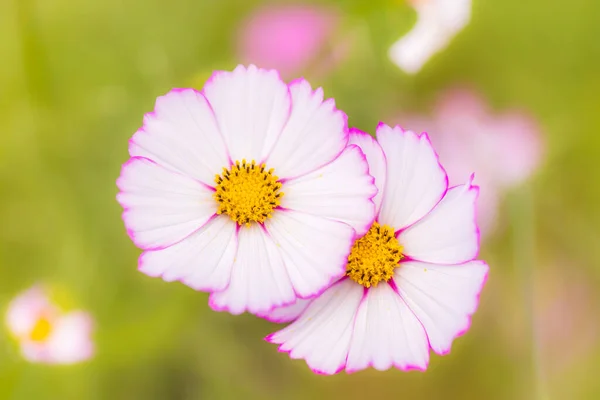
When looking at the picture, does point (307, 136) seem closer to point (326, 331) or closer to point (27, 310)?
point (326, 331)

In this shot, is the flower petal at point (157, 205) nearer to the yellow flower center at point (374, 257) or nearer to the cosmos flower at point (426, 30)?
the yellow flower center at point (374, 257)

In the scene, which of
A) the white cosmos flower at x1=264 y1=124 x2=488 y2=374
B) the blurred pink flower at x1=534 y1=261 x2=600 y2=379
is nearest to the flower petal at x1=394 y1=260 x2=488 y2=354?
the white cosmos flower at x1=264 y1=124 x2=488 y2=374

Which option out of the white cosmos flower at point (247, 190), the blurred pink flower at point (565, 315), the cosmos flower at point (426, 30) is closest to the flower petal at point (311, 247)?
the white cosmos flower at point (247, 190)

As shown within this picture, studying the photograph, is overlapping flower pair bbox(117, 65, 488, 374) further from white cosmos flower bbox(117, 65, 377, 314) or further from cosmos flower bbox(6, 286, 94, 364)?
cosmos flower bbox(6, 286, 94, 364)

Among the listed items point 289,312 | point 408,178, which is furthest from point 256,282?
point 408,178

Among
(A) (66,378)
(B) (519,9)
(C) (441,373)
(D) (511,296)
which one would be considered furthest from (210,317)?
(B) (519,9)

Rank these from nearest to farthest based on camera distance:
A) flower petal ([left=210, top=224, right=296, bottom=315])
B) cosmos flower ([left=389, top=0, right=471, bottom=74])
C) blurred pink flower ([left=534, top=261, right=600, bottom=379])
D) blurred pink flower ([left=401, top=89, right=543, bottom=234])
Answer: flower petal ([left=210, top=224, right=296, bottom=315]), cosmos flower ([left=389, top=0, right=471, bottom=74]), blurred pink flower ([left=401, top=89, right=543, bottom=234]), blurred pink flower ([left=534, top=261, right=600, bottom=379])

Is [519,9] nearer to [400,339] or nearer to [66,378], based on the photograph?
[400,339]
